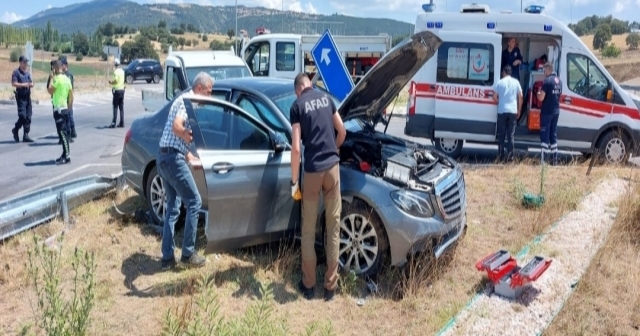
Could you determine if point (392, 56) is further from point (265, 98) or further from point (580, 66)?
point (580, 66)

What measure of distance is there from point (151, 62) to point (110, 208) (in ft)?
131

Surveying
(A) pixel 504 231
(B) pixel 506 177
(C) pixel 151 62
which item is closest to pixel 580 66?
(B) pixel 506 177

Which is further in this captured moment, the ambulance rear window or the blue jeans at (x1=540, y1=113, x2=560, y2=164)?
the ambulance rear window

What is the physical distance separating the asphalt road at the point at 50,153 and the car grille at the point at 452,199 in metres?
6.49

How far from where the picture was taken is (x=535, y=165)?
10930mm

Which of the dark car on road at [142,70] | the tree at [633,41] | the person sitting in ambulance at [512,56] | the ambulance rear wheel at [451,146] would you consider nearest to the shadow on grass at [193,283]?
the ambulance rear wheel at [451,146]

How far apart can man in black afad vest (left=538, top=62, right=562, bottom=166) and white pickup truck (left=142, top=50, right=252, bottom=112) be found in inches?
264

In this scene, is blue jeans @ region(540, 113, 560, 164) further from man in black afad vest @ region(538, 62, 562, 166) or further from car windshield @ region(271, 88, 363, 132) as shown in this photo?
car windshield @ region(271, 88, 363, 132)

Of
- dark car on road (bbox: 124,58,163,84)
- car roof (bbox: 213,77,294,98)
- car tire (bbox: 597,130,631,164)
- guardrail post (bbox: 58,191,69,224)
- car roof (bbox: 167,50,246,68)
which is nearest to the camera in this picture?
car roof (bbox: 213,77,294,98)

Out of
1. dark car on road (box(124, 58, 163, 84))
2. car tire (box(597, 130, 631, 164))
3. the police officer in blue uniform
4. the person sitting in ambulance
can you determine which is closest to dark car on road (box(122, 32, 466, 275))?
the person sitting in ambulance

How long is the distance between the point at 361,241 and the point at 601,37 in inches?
2784

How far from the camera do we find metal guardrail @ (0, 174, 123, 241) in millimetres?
6230

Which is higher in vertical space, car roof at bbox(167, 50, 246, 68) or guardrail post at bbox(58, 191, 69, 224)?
car roof at bbox(167, 50, 246, 68)

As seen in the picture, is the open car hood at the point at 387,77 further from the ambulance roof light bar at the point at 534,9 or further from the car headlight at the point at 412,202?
the ambulance roof light bar at the point at 534,9
